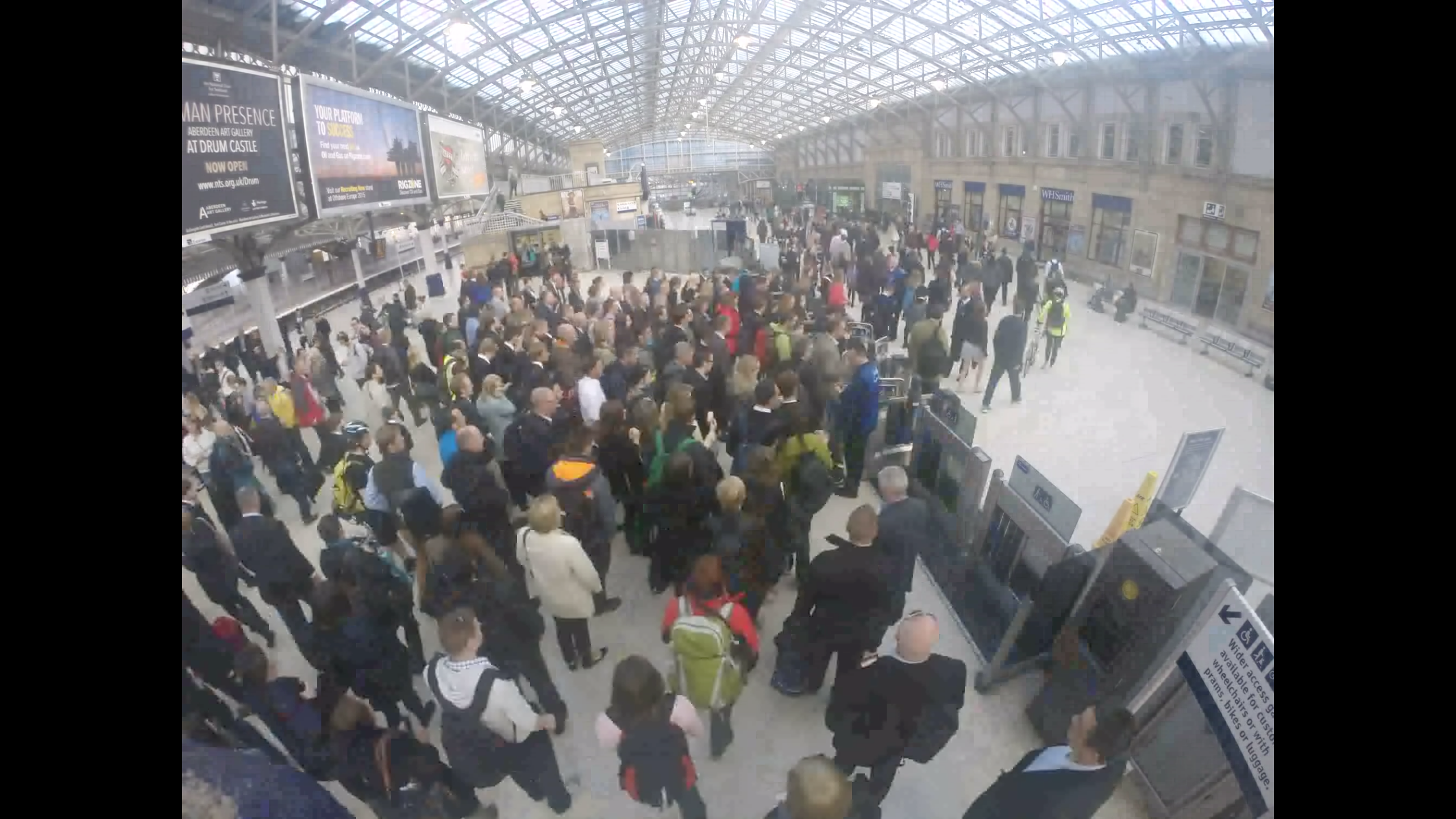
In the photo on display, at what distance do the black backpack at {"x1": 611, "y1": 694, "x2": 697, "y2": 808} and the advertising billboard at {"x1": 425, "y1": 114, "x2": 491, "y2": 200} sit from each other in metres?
17.4

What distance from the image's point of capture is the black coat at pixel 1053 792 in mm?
2055

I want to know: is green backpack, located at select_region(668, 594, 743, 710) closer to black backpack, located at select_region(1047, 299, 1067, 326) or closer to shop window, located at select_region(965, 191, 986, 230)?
black backpack, located at select_region(1047, 299, 1067, 326)

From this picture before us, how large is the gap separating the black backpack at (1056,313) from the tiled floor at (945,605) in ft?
2.79

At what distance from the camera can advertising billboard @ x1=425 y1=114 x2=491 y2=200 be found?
16.0 m

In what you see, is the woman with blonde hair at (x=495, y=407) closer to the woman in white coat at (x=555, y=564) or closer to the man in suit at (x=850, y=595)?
the woman in white coat at (x=555, y=564)

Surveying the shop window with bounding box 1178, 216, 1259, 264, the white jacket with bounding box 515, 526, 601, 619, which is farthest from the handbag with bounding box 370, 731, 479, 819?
the shop window with bounding box 1178, 216, 1259, 264

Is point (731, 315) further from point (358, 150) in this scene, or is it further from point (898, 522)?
point (358, 150)

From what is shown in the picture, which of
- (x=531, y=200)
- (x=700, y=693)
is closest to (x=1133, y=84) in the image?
(x=700, y=693)

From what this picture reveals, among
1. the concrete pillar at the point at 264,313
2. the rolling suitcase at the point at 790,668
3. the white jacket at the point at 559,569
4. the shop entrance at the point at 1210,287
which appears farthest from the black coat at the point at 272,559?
the shop entrance at the point at 1210,287

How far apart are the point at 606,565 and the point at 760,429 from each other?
5.02 feet

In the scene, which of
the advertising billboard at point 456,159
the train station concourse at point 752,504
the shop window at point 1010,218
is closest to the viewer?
the train station concourse at point 752,504

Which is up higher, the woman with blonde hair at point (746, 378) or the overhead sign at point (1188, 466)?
the woman with blonde hair at point (746, 378)

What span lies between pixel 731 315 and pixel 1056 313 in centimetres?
494

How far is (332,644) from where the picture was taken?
2818 mm
